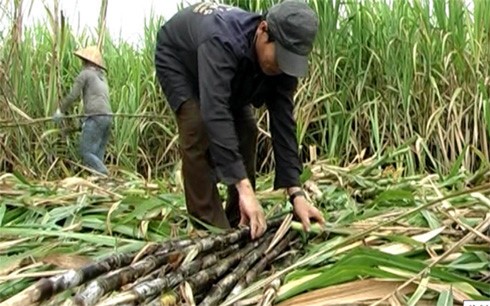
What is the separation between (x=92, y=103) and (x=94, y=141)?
0.28m

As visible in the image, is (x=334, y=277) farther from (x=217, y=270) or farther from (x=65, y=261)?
(x=65, y=261)

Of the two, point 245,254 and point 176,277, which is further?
point 245,254

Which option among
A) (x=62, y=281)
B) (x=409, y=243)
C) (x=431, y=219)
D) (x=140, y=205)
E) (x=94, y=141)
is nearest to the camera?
(x=62, y=281)

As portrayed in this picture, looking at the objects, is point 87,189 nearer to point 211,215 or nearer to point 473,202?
point 211,215

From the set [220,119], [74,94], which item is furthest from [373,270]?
[74,94]

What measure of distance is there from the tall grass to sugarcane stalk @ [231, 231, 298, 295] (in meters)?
1.50

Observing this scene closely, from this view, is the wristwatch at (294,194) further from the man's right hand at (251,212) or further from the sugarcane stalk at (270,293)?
the sugarcane stalk at (270,293)

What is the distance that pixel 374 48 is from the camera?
3.92 metres

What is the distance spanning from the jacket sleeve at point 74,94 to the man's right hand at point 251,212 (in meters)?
2.67

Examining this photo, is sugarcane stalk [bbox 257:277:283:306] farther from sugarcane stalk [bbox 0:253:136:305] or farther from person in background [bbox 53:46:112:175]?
person in background [bbox 53:46:112:175]

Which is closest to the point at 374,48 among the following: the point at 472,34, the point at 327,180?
the point at 472,34

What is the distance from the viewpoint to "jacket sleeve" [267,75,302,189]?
2363mm

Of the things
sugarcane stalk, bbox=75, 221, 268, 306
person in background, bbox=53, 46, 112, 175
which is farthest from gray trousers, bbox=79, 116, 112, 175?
sugarcane stalk, bbox=75, 221, 268, 306

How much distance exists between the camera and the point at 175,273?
1.46 metres
